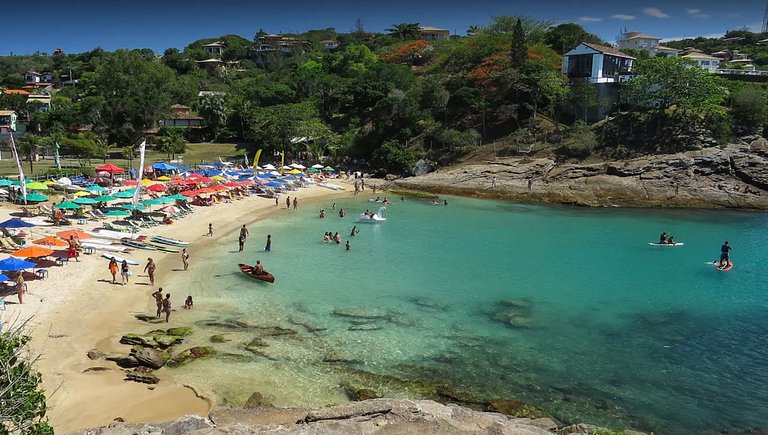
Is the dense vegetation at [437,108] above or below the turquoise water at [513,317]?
above

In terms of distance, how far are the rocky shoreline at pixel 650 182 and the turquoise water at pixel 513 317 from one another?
833cm

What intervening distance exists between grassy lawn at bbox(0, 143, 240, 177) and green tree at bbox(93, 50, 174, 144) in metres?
4.78

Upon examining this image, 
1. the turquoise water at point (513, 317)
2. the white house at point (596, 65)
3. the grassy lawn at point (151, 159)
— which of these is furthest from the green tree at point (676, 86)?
the grassy lawn at point (151, 159)

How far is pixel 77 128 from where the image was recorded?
69188 millimetres

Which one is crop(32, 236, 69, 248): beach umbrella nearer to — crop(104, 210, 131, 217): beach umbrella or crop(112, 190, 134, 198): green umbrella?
crop(104, 210, 131, 217): beach umbrella

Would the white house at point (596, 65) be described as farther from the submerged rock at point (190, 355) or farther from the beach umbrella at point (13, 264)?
the beach umbrella at point (13, 264)

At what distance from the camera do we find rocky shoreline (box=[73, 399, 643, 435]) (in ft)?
33.2

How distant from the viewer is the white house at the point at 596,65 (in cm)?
5503

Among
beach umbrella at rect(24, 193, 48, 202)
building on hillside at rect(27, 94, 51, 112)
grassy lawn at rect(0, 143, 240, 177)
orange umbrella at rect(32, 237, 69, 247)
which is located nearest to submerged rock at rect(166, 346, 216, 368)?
orange umbrella at rect(32, 237, 69, 247)

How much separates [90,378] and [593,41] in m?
77.8

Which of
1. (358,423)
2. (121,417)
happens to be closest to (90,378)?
(121,417)

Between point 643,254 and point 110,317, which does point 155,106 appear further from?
point 643,254

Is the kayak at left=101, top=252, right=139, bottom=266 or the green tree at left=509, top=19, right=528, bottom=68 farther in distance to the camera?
the green tree at left=509, top=19, right=528, bottom=68

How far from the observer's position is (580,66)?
186ft
